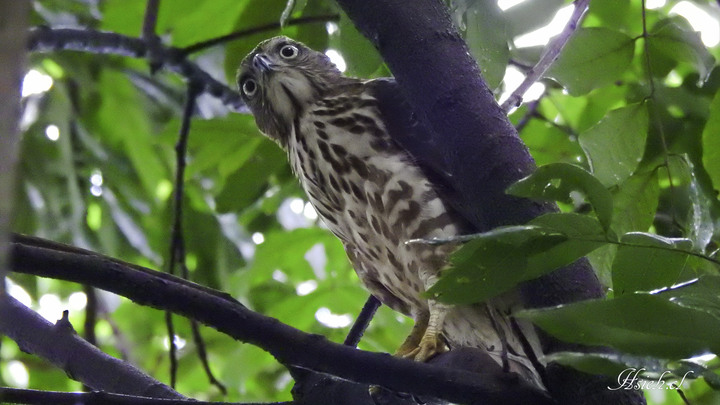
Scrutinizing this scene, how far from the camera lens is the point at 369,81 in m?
2.80

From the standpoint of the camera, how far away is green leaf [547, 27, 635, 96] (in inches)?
76.2

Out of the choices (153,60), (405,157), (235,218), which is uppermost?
(153,60)

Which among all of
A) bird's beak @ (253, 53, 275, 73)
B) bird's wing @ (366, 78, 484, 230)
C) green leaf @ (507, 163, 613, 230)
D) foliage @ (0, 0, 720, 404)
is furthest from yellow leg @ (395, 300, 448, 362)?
bird's beak @ (253, 53, 275, 73)

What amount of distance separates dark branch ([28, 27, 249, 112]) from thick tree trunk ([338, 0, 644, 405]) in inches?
56.9

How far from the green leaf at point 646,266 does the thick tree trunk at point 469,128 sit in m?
0.12

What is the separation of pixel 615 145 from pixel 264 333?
35.9 inches

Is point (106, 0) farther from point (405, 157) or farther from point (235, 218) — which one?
point (405, 157)

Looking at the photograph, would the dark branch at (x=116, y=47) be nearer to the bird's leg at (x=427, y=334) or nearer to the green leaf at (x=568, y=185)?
the bird's leg at (x=427, y=334)

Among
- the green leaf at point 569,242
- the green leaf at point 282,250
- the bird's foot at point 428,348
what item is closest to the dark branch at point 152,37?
the green leaf at point 282,250

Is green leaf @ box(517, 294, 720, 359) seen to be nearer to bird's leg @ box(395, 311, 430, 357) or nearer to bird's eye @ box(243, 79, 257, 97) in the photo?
bird's leg @ box(395, 311, 430, 357)

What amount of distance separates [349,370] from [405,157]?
1208 millimetres

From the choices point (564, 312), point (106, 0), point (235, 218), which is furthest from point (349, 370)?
point (106, 0)

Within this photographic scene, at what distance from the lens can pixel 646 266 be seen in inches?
Answer: 47.8

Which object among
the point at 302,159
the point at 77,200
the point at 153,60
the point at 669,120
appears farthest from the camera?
the point at 77,200
